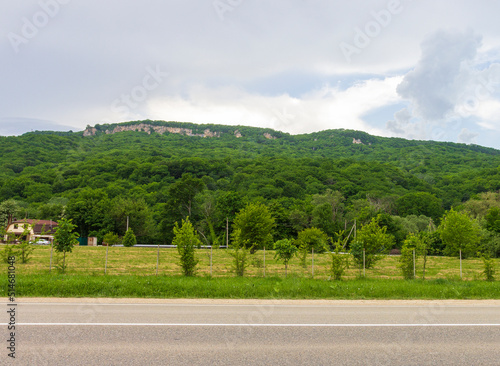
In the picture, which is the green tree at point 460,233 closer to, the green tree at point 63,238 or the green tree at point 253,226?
the green tree at point 253,226

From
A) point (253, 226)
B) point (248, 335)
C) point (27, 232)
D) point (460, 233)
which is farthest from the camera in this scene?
point (460, 233)

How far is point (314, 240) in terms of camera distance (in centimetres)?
4597

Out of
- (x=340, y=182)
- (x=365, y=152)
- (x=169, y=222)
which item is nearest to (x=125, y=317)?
(x=169, y=222)

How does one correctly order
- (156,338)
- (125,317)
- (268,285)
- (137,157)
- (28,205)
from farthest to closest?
1. (137,157)
2. (28,205)
3. (268,285)
4. (125,317)
5. (156,338)

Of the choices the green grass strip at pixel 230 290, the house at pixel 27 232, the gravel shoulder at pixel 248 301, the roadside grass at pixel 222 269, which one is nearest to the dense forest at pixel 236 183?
the roadside grass at pixel 222 269

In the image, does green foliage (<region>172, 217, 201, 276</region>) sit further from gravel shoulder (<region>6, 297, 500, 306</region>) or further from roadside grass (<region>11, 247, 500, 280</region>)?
gravel shoulder (<region>6, 297, 500, 306</region>)

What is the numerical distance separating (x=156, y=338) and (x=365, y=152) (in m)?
159

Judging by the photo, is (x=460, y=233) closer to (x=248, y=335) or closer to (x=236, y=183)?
(x=248, y=335)

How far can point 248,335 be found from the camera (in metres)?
8.02

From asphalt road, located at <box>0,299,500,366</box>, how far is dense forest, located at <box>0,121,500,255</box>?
104ft

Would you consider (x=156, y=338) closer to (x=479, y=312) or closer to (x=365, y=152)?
(x=479, y=312)

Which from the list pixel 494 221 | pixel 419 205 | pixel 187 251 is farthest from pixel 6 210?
pixel 419 205

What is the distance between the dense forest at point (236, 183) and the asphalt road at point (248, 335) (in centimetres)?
3179

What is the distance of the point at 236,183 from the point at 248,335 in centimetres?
9648
